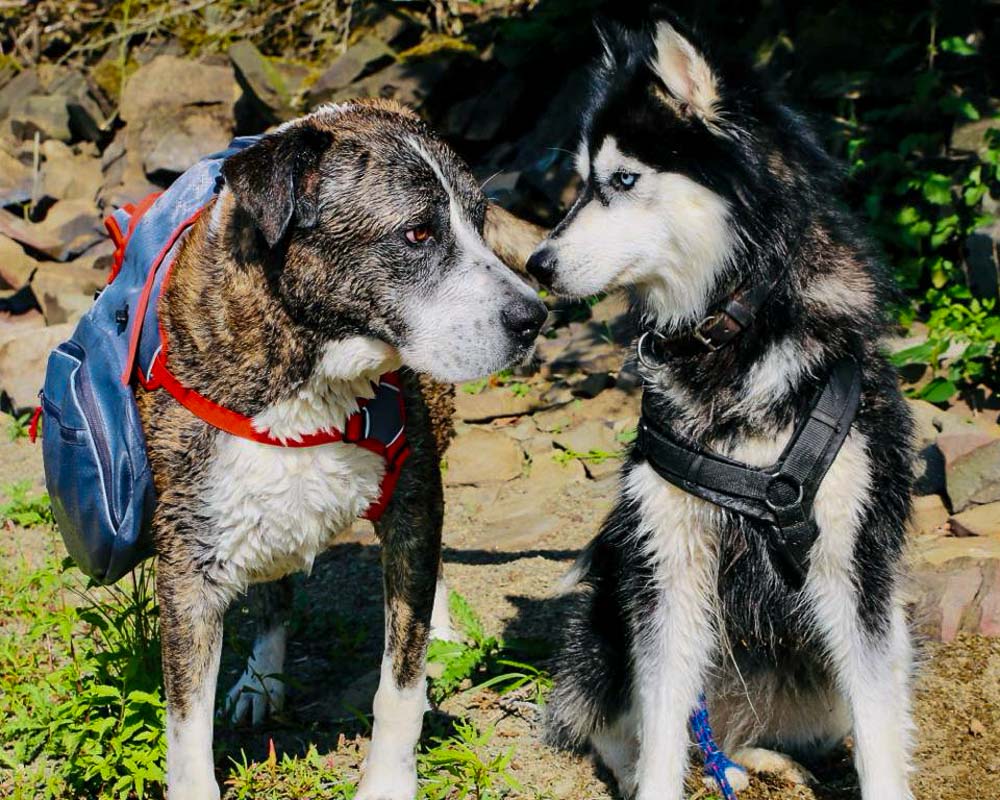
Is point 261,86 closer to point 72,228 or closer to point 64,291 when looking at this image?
point 72,228

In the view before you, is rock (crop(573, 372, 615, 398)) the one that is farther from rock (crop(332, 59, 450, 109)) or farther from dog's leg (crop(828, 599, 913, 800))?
dog's leg (crop(828, 599, 913, 800))

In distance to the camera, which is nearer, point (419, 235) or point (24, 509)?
point (419, 235)

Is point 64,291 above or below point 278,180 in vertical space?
below

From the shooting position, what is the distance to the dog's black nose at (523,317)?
2752 millimetres

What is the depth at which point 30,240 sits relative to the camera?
8102mm

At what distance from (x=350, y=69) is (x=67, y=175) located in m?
2.55

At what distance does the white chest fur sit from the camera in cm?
278

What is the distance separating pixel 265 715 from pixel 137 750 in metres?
0.57

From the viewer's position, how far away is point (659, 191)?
9.21 ft

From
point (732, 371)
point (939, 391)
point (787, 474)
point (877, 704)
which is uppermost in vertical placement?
point (732, 371)

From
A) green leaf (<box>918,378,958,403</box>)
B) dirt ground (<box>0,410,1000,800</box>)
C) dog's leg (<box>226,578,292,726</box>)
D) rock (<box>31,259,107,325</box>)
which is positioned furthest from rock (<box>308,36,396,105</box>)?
dog's leg (<box>226,578,292,726</box>)

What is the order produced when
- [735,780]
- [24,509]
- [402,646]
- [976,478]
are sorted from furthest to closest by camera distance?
[24,509], [976,478], [735,780], [402,646]

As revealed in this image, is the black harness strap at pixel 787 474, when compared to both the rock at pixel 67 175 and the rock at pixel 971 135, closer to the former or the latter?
the rock at pixel 971 135

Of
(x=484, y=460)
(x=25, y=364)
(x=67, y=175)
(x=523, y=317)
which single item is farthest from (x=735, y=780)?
(x=67, y=175)
